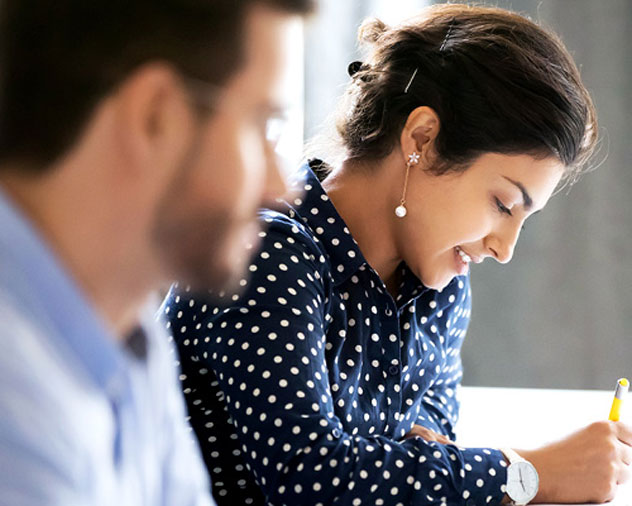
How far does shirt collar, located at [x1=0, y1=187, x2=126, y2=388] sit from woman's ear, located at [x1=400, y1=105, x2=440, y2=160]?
0.82 m

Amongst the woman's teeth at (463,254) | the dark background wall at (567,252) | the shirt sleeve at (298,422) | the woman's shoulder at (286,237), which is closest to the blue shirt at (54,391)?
the shirt sleeve at (298,422)

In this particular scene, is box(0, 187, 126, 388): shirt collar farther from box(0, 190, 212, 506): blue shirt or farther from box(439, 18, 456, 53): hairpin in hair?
box(439, 18, 456, 53): hairpin in hair

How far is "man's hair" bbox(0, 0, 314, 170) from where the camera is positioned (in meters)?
0.57

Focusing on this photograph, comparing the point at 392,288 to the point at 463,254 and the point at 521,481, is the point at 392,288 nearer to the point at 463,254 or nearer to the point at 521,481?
the point at 463,254

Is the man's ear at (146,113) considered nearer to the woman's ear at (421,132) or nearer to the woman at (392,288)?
the woman at (392,288)

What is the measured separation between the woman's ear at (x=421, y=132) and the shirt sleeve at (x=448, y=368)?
28 centimetres

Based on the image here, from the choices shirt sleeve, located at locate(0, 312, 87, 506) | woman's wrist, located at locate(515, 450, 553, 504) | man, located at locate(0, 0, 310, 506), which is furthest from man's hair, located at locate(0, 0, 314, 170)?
woman's wrist, located at locate(515, 450, 553, 504)

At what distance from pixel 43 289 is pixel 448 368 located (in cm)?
109

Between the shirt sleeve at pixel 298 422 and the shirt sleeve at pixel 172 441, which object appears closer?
the shirt sleeve at pixel 172 441

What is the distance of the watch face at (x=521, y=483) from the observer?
1175 mm

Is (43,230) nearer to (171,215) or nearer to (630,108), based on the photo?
(171,215)

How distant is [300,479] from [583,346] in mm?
1693

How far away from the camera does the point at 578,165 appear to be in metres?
1.39

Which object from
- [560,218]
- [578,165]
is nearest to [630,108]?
[560,218]
